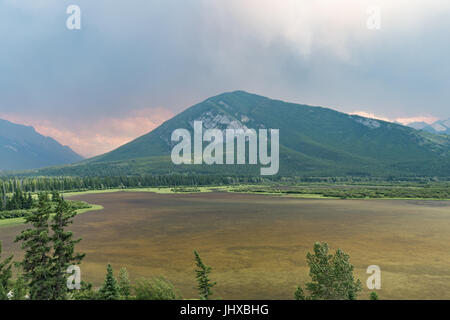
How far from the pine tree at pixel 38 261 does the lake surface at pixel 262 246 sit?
1161 cm

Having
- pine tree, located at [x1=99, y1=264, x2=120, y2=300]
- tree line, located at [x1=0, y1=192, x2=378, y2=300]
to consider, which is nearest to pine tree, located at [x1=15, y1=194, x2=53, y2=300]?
tree line, located at [x1=0, y1=192, x2=378, y2=300]

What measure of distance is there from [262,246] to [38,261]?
112 feet

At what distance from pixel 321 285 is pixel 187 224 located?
1912 inches

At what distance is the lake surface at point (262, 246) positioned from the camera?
33.0m

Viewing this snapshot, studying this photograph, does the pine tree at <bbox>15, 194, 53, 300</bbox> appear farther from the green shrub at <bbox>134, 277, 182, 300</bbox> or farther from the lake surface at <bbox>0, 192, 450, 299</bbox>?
the lake surface at <bbox>0, 192, 450, 299</bbox>

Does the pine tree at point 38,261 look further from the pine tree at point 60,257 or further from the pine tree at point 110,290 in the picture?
the pine tree at point 110,290

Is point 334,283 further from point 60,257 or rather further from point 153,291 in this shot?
point 60,257

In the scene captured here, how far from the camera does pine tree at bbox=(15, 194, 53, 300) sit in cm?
2179

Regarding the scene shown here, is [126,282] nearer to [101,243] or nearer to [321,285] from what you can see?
[321,285]

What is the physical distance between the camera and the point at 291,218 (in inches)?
3027

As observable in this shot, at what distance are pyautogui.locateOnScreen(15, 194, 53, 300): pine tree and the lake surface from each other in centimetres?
1161
